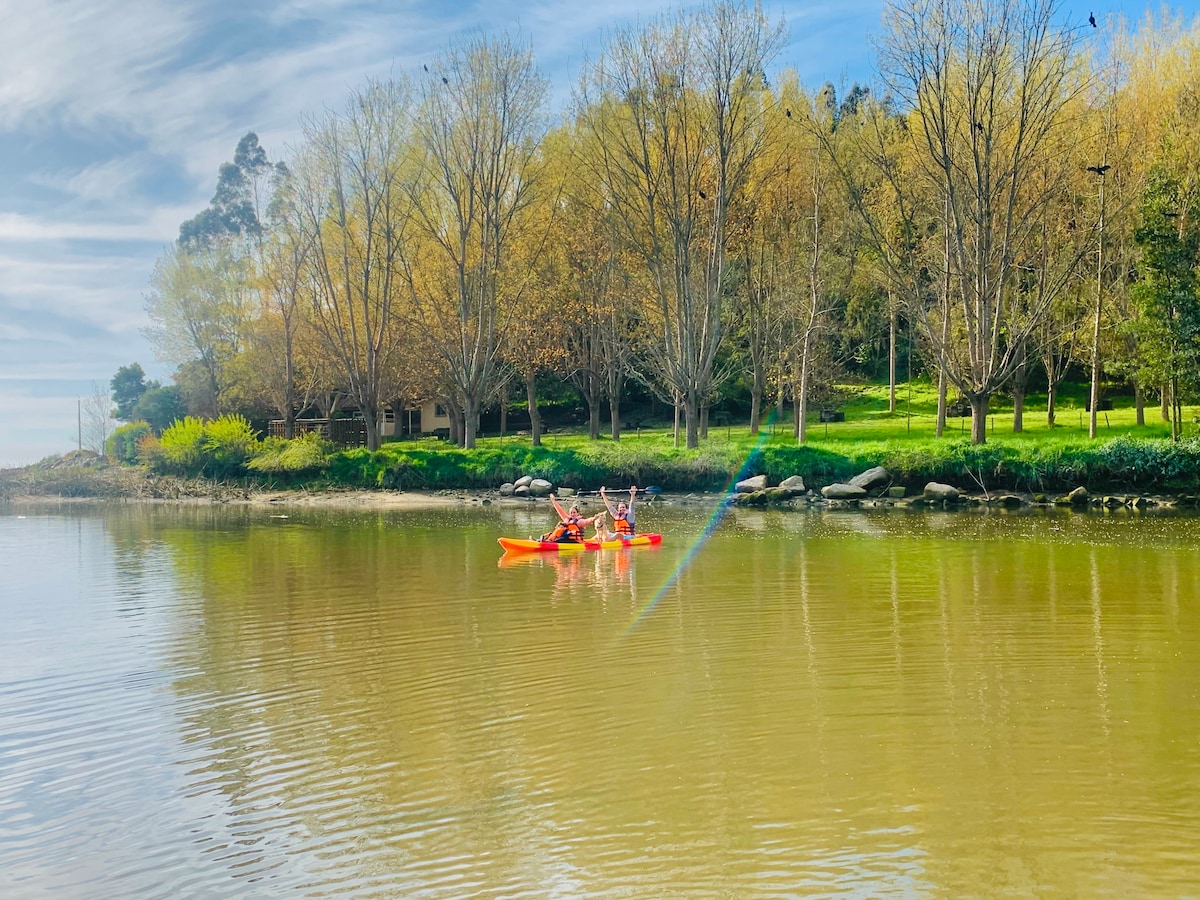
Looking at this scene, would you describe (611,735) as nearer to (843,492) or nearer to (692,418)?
(843,492)

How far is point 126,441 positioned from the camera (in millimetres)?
55250

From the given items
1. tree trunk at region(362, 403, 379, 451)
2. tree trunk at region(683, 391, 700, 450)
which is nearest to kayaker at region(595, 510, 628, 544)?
tree trunk at region(683, 391, 700, 450)

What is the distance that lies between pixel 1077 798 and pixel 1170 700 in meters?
3.13

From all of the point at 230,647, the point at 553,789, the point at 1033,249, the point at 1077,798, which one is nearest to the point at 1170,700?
the point at 1077,798

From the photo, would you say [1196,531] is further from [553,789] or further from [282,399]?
[282,399]

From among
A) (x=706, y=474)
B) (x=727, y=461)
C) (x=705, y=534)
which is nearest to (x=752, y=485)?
(x=727, y=461)

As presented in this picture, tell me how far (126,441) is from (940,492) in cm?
4263

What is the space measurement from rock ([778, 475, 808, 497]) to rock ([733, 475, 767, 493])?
1.94 feet

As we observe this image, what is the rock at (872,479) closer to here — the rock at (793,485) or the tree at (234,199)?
the rock at (793,485)

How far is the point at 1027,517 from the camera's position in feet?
91.4

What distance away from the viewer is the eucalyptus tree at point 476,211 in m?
43.3

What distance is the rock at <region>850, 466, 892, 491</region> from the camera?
1310 inches

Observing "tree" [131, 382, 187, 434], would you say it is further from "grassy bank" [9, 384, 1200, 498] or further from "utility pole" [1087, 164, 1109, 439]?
"utility pole" [1087, 164, 1109, 439]

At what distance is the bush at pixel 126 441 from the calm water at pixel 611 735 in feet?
126
